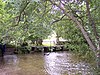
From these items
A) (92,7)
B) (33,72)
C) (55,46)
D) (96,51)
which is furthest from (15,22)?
(55,46)

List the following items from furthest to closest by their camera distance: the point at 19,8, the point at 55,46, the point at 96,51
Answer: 1. the point at 55,46
2. the point at 19,8
3. the point at 96,51

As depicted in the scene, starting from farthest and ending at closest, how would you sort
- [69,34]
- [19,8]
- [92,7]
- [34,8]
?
[69,34], [34,8], [92,7], [19,8]

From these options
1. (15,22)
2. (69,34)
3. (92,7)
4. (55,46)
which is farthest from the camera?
(55,46)

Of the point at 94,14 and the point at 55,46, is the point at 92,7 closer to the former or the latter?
the point at 94,14

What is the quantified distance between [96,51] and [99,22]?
1133 millimetres

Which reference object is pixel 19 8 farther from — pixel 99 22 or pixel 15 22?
pixel 99 22

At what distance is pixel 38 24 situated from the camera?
4551 mm

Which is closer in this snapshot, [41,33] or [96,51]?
[96,51]

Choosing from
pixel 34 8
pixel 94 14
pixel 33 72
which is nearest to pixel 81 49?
pixel 94 14

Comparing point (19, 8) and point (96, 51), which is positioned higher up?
point (19, 8)

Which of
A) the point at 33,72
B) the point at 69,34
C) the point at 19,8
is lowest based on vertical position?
the point at 33,72

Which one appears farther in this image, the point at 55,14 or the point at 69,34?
the point at 69,34

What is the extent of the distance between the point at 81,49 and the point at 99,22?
1.48 metres

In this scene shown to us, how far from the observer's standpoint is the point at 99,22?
3867 millimetres
